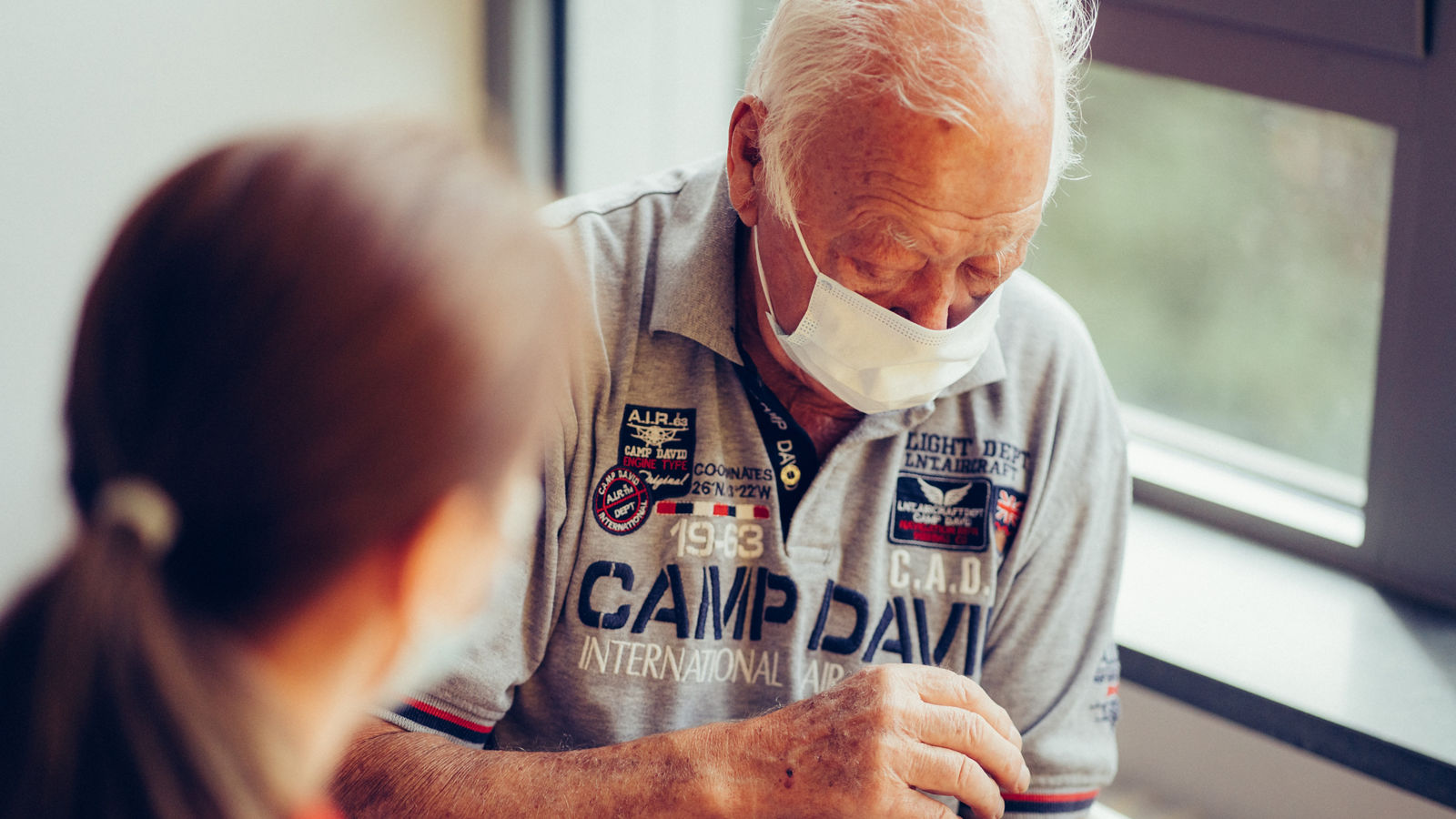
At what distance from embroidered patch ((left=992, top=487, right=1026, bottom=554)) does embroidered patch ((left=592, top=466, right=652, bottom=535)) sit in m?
0.38

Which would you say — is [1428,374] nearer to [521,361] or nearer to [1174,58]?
[1174,58]

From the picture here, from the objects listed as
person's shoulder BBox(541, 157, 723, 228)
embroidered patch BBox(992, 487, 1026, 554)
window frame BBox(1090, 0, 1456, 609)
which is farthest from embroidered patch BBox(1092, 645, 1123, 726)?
person's shoulder BBox(541, 157, 723, 228)

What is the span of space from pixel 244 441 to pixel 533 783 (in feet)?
2.10

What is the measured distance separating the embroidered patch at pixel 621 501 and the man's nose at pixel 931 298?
0.32m

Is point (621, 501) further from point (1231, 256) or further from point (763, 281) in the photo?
point (1231, 256)

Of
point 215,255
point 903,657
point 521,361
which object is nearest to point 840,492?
point 903,657

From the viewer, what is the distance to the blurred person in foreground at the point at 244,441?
0.56 metres

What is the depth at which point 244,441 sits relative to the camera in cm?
58

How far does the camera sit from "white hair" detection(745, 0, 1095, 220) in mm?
1074

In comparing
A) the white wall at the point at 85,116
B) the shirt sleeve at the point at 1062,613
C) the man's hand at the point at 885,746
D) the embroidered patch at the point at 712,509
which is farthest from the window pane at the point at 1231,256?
the white wall at the point at 85,116

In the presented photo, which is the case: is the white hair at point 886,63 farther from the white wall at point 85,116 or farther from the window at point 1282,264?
the white wall at point 85,116

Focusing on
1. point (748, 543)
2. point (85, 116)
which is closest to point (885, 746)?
point (748, 543)

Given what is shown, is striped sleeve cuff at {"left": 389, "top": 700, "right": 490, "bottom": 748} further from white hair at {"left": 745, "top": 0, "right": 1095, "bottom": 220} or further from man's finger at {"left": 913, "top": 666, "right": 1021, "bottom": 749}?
white hair at {"left": 745, "top": 0, "right": 1095, "bottom": 220}

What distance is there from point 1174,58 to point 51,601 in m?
1.57
